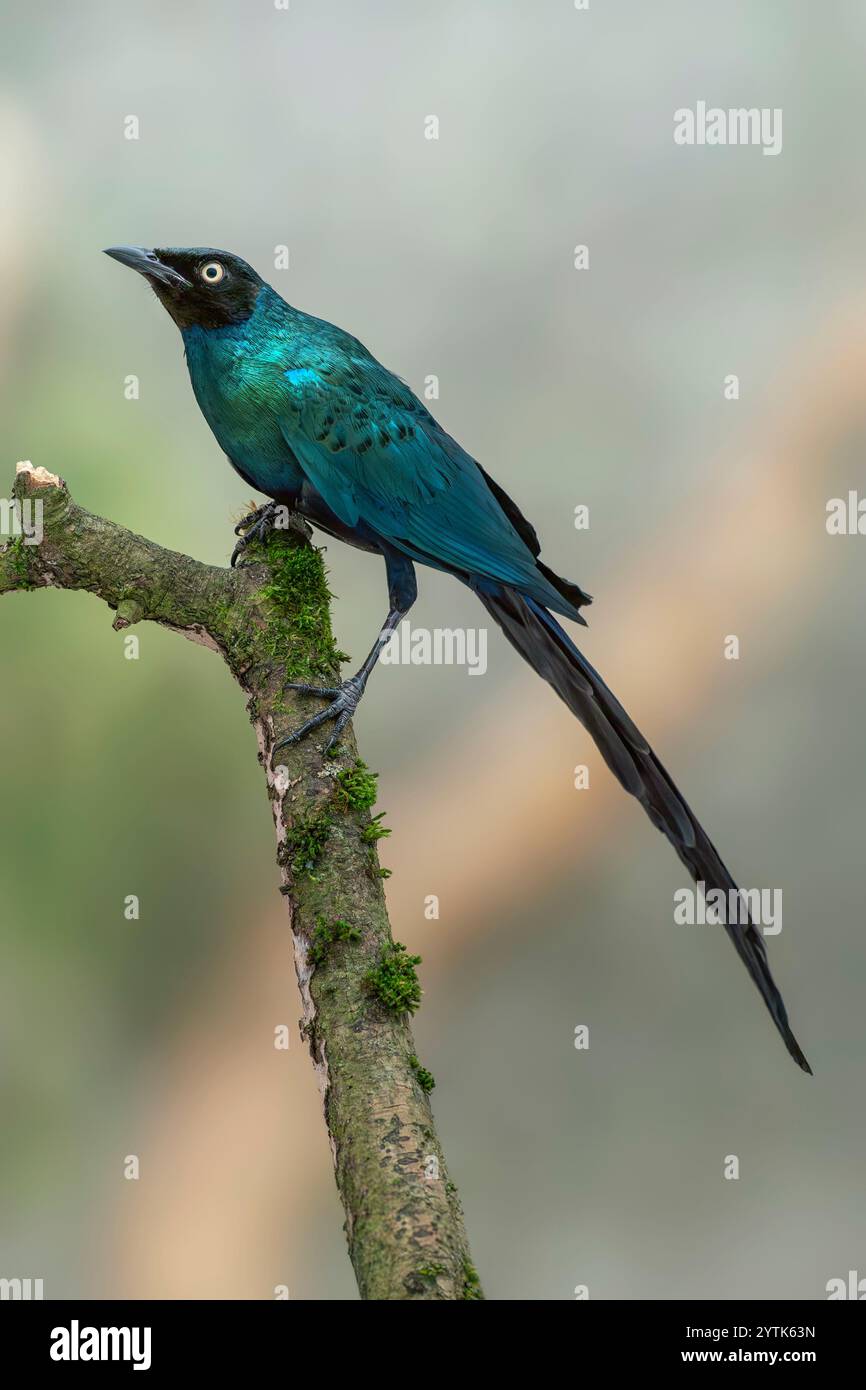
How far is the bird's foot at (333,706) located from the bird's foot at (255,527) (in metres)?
0.54

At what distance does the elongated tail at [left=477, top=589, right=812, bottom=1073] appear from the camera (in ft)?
7.64

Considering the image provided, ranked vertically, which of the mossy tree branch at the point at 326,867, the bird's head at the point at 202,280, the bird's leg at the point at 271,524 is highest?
the bird's head at the point at 202,280

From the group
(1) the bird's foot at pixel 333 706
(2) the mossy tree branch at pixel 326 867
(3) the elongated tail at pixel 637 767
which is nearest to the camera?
(2) the mossy tree branch at pixel 326 867

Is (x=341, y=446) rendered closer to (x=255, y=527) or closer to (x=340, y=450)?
(x=340, y=450)

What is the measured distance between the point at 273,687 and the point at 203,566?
42 centimetres

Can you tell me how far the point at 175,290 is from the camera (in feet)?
9.59

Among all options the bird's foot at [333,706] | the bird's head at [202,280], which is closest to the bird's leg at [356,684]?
the bird's foot at [333,706]

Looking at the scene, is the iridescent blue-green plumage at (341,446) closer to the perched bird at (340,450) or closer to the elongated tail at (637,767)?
the perched bird at (340,450)

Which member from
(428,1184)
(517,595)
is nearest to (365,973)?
(428,1184)

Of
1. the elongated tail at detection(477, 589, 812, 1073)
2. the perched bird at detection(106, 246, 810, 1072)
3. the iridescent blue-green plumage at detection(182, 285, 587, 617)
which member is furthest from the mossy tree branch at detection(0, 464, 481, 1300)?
the elongated tail at detection(477, 589, 812, 1073)

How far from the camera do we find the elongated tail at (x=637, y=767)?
2.33 meters

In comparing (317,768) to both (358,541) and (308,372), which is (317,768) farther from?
(308,372)

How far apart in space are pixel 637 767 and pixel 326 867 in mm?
667

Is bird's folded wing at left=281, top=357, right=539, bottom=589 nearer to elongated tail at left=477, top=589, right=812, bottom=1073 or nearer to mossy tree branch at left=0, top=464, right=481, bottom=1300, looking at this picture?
elongated tail at left=477, top=589, right=812, bottom=1073
